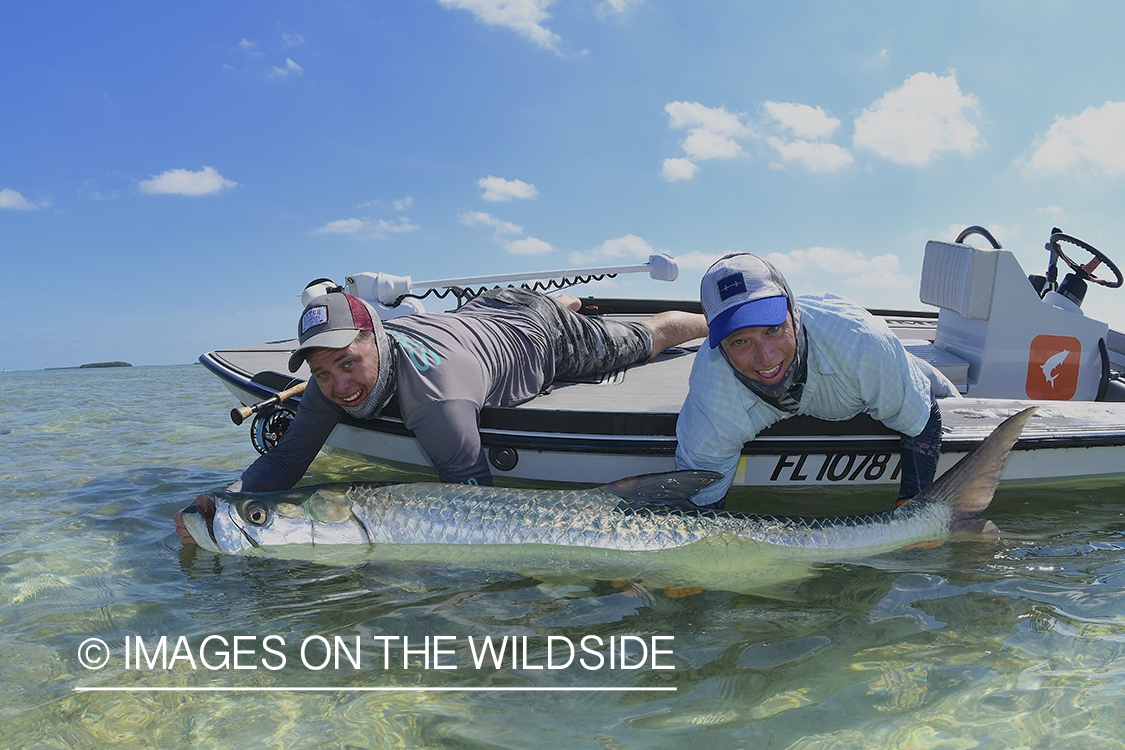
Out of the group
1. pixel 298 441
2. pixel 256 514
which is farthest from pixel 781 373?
pixel 298 441

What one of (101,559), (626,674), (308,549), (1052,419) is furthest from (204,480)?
(1052,419)

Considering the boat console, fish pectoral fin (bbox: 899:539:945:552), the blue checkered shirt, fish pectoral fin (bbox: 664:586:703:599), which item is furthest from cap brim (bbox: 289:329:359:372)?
the boat console

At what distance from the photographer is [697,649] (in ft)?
9.30

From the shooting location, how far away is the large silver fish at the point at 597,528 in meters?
3.34

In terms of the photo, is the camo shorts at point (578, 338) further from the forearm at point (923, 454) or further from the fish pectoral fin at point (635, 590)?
the forearm at point (923, 454)

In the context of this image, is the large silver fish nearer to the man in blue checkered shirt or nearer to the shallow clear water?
the shallow clear water

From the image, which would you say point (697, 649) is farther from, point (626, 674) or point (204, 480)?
point (204, 480)

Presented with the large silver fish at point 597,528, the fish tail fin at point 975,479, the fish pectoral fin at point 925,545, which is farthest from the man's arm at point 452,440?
the fish tail fin at point 975,479

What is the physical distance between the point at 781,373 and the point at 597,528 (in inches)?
46.2

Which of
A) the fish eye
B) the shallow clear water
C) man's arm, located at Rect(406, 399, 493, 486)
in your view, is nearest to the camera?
the shallow clear water

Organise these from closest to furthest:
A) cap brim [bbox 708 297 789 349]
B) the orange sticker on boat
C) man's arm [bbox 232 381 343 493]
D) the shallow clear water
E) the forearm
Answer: the shallow clear water < cap brim [bbox 708 297 789 349] < the forearm < man's arm [bbox 232 381 343 493] < the orange sticker on boat

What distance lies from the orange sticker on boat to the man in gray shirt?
350cm

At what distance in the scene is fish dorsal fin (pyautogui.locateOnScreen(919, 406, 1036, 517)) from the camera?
11.2 ft

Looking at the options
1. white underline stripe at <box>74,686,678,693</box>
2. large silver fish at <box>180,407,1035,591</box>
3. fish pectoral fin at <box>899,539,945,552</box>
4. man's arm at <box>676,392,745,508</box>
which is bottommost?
white underline stripe at <box>74,686,678,693</box>
